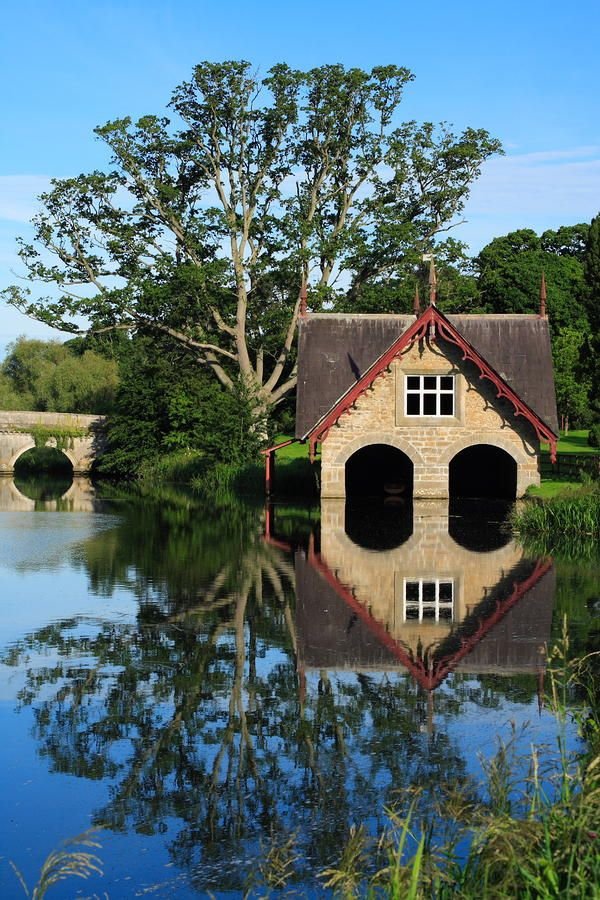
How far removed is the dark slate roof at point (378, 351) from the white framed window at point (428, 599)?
47.8ft

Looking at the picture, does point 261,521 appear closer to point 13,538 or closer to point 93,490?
point 13,538

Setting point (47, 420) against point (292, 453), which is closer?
point (292, 453)

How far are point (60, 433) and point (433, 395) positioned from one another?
25.0 metres

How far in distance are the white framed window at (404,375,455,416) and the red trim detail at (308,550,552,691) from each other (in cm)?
1319

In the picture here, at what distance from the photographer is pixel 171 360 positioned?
51312mm

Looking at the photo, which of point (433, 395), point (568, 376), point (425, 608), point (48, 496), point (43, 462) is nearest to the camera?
point (425, 608)

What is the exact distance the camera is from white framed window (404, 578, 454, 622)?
15.0 metres

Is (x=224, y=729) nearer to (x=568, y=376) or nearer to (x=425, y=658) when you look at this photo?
(x=425, y=658)

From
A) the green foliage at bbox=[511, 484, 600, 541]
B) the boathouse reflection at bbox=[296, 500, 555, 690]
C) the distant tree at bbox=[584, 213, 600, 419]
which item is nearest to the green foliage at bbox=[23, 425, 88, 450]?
the distant tree at bbox=[584, 213, 600, 419]

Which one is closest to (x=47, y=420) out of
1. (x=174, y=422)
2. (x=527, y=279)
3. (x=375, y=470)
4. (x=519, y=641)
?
(x=174, y=422)

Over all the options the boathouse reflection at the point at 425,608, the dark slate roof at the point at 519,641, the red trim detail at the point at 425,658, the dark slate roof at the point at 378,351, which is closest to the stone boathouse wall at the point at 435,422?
the dark slate roof at the point at 378,351

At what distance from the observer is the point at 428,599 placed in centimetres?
1647

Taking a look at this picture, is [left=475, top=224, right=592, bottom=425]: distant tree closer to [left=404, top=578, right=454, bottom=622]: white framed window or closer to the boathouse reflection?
the boathouse reflection

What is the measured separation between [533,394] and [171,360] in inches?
878
